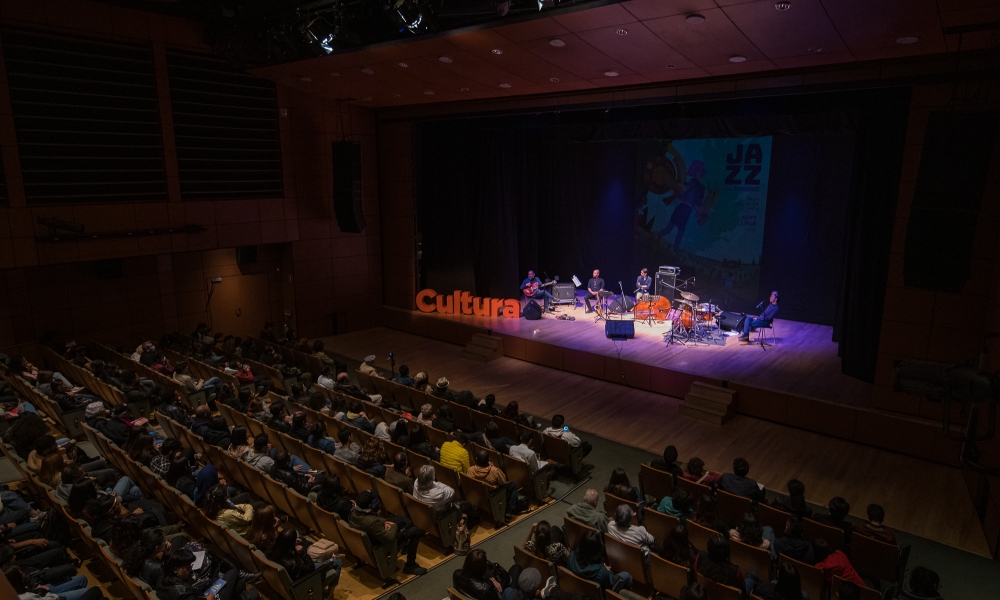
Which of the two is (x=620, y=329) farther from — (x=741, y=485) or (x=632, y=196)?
(x=741, y=485)

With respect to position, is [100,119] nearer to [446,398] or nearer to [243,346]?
→ [243,346]

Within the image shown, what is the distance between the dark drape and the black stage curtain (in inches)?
0.7

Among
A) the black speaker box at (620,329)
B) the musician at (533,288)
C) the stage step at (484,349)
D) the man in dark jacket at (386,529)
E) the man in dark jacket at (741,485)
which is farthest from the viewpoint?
the musician at (533,288)

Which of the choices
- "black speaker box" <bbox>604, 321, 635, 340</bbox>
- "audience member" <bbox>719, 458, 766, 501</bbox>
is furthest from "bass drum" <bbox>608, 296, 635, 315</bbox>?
"audience member" <bbox>719, 458, 766, 501</bbox>

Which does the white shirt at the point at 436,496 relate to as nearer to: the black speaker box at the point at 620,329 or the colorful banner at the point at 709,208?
the black speaker box at the point at 620,329

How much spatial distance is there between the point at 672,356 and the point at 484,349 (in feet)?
12.3

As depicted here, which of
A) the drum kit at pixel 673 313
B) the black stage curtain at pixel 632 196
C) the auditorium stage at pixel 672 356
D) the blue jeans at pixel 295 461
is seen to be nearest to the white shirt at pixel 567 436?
the blue jeans at pixel 295 461

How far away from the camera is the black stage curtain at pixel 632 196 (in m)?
8.76

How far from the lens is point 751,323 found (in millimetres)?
11648

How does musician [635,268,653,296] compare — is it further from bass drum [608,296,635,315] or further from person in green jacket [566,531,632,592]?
person in green jacket [566,531,632,592]

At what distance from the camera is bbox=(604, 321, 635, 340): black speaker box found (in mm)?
11680

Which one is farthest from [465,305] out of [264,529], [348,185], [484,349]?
[264,529]

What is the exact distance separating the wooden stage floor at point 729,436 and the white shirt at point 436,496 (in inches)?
88.4

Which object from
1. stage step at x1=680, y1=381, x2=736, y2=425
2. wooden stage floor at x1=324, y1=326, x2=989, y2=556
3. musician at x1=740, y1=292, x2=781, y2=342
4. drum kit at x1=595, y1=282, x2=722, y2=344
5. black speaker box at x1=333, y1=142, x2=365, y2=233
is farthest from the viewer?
black speaker box at x1=333, y1=142, x2=365, y2=233
